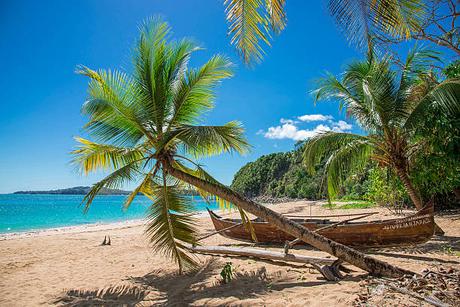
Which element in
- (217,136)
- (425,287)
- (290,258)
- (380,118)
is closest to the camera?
(425,287)

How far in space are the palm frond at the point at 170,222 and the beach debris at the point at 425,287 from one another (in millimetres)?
2931

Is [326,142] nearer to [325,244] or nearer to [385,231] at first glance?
[385,231]

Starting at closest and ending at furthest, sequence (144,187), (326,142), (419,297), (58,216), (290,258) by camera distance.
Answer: (419,297)
(290,258)
(144,187)
(326,142)
(58,216)

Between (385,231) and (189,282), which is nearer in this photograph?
(189,282)

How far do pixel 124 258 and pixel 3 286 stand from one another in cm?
278

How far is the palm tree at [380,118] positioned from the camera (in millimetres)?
7466

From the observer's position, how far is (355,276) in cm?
464

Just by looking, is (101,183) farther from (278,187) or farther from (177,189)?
(278,187)

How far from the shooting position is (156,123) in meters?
5.16

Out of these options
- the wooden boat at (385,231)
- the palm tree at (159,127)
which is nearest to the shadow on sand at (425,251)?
the wooden boat at (385,231)

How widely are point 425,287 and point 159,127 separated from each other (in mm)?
4553

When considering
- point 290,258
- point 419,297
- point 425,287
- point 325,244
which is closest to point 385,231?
point 290,258

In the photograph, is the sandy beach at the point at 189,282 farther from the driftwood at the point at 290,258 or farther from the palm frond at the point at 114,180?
the palm frond at the point at 114,180

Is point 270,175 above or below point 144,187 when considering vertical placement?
above
